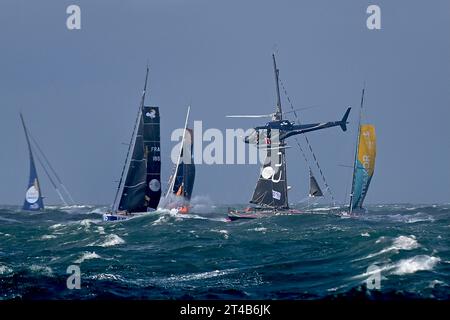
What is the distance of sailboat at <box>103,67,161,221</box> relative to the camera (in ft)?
268

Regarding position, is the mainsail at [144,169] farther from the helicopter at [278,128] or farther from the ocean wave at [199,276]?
the ocean wave at [199,276]

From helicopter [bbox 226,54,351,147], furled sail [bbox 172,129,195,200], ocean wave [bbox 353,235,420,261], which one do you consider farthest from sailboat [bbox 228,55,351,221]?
ocean wave [bbox 353,235,420,261]

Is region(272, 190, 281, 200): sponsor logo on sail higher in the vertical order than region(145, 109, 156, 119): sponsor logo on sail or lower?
lower

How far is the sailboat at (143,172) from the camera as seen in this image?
81.8 metres

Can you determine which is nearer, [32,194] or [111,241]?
[111,241]

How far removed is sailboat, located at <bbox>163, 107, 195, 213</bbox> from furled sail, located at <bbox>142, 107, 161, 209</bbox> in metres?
12.3

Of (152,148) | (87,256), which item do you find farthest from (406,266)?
(152,148)

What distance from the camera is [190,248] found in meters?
44.2

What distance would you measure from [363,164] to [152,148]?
2606 centimetres

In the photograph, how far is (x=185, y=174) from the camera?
99750mm

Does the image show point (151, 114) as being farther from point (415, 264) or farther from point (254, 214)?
point (415, 264)

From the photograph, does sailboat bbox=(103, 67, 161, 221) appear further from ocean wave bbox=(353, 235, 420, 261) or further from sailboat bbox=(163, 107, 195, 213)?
ocean wave bbox=(353, 235, 420, 261)

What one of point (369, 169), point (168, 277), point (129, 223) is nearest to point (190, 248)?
point (168, 277)

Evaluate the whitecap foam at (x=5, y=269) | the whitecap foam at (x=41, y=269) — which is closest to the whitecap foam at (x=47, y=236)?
the whitecap foam at (x=5, y=269)
